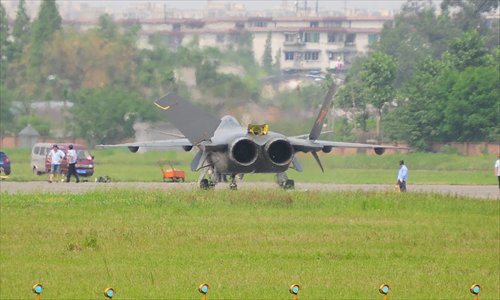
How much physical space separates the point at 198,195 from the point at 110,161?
33.3 metres

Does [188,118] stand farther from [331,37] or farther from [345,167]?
[331,37]

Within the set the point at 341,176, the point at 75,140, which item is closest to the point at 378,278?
the point at 341,176

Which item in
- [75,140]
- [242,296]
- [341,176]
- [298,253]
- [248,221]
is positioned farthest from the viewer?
[75,140]

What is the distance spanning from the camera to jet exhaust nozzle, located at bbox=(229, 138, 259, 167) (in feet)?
132

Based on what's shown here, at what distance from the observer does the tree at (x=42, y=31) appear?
334 feet

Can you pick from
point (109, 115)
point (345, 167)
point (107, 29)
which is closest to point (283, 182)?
point (345, 167)

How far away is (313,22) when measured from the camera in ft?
566

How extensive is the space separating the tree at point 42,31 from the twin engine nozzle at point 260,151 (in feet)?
205

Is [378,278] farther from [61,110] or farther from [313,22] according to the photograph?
[313,22]

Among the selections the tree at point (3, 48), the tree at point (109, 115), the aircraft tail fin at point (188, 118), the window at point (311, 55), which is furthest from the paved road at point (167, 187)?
the window at point (311, 55)

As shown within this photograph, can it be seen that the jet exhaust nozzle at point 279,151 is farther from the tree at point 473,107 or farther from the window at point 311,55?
the window at point 311,55

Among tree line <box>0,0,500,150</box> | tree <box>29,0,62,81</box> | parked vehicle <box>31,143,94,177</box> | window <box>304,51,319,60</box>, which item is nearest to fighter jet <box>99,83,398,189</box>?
parked vehicle <box>31,143,94,177</box>

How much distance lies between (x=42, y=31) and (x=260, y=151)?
68.4 meters

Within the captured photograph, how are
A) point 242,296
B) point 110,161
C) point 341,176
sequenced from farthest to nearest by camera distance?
point 110,161 → point 341,176 → point 242,296
